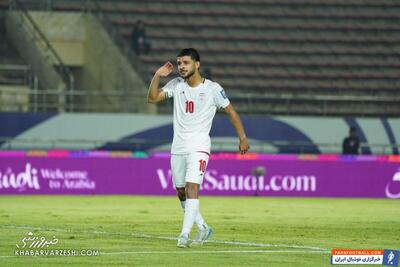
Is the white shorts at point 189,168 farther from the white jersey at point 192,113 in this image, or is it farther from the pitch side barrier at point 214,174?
the pitch side barrier at point 214,174

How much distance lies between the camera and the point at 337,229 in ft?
59.5

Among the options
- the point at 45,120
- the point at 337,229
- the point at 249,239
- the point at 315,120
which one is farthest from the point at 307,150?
the point at 249,239

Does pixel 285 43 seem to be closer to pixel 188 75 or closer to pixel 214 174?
pixel 214 174

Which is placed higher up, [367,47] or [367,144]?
[367,47]

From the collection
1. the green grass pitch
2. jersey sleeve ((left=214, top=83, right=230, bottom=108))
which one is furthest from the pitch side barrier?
jersey sleeve ((left=214, top=83, right=230, bottom=108))

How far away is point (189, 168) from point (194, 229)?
10.5ft

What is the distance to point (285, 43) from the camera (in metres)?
41.8

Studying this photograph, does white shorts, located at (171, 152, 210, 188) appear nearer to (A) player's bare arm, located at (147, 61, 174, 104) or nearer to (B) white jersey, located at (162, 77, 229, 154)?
(B) white jersey, located at (162, 77, 229, 154)

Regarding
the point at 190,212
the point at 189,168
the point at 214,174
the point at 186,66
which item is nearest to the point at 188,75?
the point at 186,66

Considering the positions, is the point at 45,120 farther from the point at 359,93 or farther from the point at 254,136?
the point at 359,93

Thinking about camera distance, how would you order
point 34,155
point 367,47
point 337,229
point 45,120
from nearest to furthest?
1. point 337,229
2. point 34,155
3. point 45,120
4. point 367,47

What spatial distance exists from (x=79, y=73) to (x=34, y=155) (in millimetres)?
10751

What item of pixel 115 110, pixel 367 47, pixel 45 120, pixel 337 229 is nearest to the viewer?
pixel 337 229

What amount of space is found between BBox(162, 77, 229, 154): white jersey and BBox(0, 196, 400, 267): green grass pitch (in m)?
1.25
